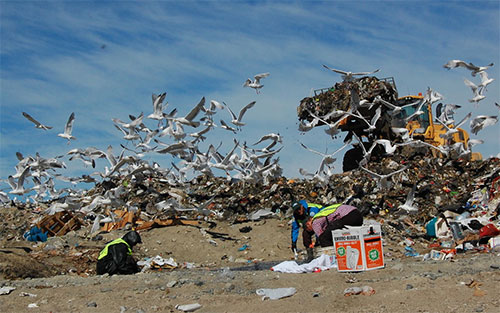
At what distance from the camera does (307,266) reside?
6.63 metres

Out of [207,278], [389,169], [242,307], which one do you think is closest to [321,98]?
[389,169]

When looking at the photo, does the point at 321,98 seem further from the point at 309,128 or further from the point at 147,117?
the point at 147,117

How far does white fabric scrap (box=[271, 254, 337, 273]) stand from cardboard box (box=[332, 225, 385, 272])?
0.50m

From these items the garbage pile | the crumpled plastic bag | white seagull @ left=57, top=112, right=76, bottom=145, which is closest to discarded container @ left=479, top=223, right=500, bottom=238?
the garbage pile

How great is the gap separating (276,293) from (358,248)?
1.18 m

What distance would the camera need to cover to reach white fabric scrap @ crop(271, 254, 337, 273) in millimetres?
6570

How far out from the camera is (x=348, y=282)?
222 inches

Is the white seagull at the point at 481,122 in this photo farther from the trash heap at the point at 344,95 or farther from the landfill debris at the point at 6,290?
the landfill debris at the point at 6,290

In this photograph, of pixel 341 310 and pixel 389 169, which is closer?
pixel 341 310

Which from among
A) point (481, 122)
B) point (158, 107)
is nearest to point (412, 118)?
point (481, 122)

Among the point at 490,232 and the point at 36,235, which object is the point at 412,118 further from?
the point at 36,235

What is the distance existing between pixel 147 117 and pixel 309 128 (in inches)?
129

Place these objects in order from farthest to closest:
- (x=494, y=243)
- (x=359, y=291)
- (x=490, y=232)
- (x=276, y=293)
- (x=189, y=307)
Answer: (x=490, y=232)
(x=494, y=243)
(x=276, y=293)
(x=189, y=307)
(x=359, y=291)

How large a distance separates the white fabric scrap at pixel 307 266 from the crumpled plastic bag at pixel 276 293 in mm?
1039
